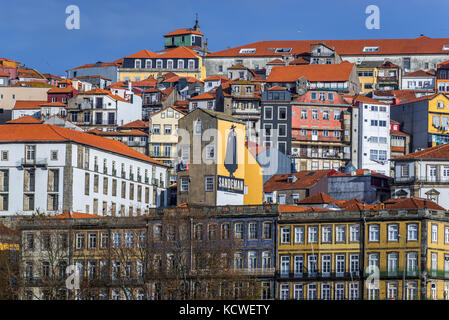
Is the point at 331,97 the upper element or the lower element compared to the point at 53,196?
upper

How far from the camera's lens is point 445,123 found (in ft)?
544

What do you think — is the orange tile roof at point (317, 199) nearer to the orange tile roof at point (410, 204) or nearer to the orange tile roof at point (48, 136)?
the orange tile roof at point (410, 204)

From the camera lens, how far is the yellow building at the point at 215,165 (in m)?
125

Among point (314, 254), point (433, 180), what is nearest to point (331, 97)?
point (433, 180)

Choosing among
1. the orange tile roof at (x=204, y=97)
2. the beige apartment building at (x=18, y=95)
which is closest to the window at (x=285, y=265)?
the orange tile roof at (x=204, y=97)

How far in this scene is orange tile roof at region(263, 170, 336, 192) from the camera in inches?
5192

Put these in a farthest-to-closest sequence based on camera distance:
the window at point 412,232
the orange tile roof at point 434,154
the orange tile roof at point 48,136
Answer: the orange tile roof at point 48,136 → the orange tile roof at point 434,154 → the window at point 412,232

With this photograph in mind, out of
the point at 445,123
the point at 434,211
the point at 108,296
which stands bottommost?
the point at 108,296

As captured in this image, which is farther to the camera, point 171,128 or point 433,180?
point 171,128

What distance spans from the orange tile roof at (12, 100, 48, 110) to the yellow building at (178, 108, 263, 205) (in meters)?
47.0

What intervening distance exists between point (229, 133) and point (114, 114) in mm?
40794

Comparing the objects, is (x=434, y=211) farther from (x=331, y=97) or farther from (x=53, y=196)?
(x=331, y=97)

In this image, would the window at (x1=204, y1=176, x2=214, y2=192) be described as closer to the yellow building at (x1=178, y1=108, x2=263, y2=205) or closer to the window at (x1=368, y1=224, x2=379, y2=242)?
the yellow building at (x1=178, y1=108, x2=263, y2=205)
